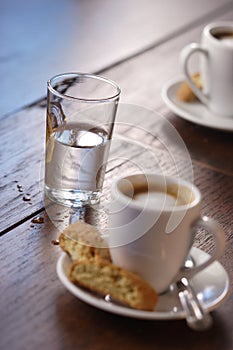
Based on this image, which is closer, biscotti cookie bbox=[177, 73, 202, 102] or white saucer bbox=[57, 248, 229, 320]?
white saucer bbox=[57, 248, 229, 320]

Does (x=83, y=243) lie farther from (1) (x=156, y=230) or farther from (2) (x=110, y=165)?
(2) (x=110, y=165)

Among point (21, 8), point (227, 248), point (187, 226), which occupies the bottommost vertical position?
point (21, 8)

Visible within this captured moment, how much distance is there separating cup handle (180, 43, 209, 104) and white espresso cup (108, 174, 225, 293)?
549 millimetres

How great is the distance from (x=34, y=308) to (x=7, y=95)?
1.92 feet

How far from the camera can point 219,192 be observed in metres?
0.99

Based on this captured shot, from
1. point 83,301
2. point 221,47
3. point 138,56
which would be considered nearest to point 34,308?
point 83,301

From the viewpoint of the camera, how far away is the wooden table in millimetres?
678

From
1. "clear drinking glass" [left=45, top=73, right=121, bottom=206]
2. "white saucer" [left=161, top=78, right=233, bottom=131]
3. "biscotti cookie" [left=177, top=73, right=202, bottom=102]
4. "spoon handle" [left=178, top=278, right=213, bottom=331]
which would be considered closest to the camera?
"spoon handle" [left=178, top=278, right=213, bottom=331]

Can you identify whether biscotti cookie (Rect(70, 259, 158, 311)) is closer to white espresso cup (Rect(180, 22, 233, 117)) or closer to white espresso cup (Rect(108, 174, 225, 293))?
white espresso cup (Rect(108, 174, 225, 293))

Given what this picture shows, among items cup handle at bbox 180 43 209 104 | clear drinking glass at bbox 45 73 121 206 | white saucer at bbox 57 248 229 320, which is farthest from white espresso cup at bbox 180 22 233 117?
white saucer at bbox 57 248 229 320

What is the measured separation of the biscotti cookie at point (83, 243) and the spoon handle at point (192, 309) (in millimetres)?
80

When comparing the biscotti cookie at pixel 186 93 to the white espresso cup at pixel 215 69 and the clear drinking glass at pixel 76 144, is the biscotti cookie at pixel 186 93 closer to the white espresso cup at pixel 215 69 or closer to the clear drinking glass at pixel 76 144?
the white espresso cup at pixel 215 69

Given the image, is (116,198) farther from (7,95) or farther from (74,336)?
(7,95)

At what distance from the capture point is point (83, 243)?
728 millimetres
